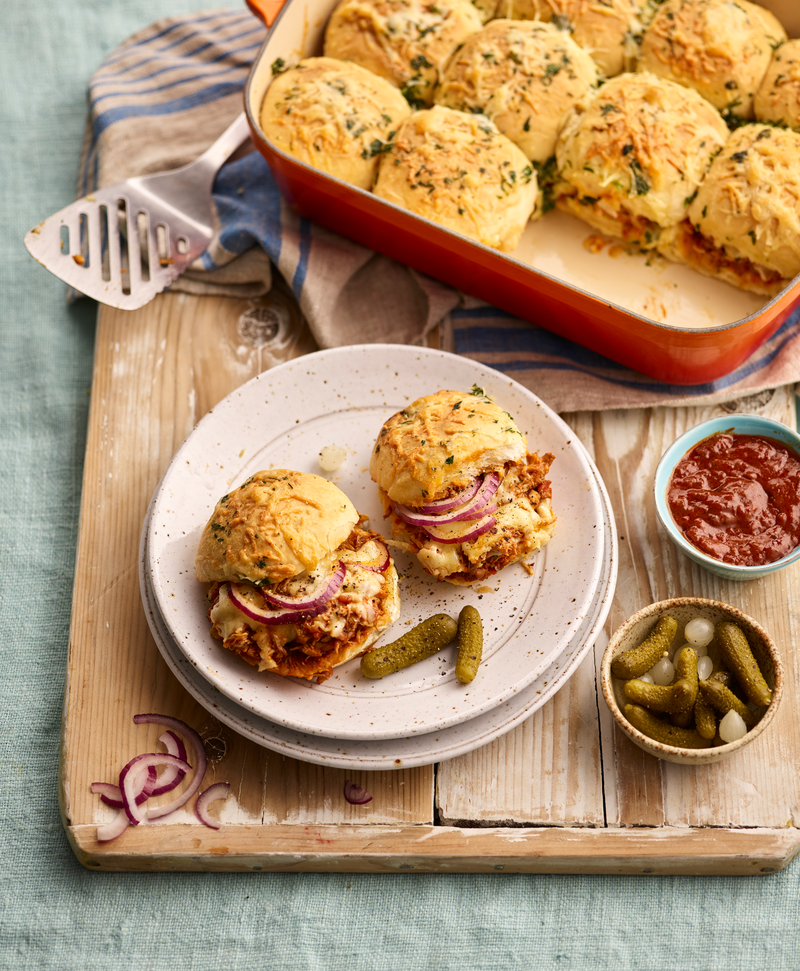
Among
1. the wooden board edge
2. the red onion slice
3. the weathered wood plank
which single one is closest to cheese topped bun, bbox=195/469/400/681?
the red onion slice

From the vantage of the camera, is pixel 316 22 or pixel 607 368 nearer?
pixel 607 368

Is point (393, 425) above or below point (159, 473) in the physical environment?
above

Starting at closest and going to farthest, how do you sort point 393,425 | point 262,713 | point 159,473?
point 262,713 → point 393,425 → point 159,473

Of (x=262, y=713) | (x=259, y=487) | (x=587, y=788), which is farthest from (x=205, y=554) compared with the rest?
(x=587, y=788)

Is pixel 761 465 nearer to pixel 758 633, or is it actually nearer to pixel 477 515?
pixel 758 633

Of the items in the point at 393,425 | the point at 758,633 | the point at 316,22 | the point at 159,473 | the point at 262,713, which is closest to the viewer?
the point at 262,713

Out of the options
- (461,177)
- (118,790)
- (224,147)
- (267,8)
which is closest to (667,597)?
(461,177)

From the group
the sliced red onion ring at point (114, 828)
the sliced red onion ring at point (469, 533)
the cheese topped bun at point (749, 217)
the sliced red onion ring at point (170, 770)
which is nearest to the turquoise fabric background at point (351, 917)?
the sliced red onion ring at point (114, 828)

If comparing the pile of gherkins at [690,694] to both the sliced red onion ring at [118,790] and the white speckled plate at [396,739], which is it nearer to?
the white speckled plate at [396,739]

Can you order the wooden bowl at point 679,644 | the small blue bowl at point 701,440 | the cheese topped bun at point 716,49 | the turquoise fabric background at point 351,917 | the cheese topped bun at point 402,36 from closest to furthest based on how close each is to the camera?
the wooden bowl at point 679,644 → the turquoise fabric background at point 351,917 → the small blue bowl at point 701,440 → the cheese topped bun at point 716,49 → the cheese topped bun at point 402,36
